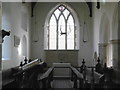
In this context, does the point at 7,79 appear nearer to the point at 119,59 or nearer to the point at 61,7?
the point at 119,59

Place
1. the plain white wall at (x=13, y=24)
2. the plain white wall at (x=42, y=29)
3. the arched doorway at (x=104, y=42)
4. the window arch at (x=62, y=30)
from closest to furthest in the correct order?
the plain white wall at (x=13, y=24), the arched doorway at (x=104, y=42), the plain white wall at (x=42, y=29), the window arch at (x=62, y=30)

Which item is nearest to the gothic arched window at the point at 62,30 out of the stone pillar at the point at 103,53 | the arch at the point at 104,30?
the stone pillar at the point at 103,53

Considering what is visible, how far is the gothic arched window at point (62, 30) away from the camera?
1656 cm

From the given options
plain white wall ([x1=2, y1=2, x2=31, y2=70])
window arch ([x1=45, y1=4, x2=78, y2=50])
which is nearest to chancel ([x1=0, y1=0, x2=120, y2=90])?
window arch ([x1=45, y1=4, x2=78, y2=50])

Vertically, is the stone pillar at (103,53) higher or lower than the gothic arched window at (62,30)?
lower

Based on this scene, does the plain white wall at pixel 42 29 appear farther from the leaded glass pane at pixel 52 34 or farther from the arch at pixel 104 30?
the arch at pixel 104 30

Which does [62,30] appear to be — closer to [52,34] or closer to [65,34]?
[65,34]

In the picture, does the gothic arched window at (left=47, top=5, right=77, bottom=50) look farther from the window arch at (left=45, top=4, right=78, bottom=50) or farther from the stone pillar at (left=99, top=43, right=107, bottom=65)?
the stone pillar at (left=99, top=43, right=107, bottom=65)

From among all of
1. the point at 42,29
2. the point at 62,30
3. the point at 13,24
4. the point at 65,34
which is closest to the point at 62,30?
the point at 62,30

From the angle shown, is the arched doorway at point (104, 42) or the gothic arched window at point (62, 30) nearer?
the arched doorway at point (104, 42)

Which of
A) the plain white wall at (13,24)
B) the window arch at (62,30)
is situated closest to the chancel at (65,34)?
the window arch at (62,30)

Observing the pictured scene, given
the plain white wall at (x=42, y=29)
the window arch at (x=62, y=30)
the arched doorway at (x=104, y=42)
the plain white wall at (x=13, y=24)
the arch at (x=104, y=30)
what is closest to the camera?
the plain white wall at (x=13, y=24)

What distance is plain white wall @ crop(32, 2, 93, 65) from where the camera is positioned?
52.2 feet

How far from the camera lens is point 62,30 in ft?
54.3
